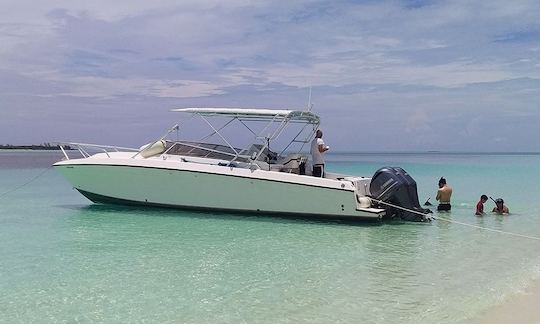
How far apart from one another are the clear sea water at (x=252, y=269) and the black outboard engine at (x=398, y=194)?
0.48 meters

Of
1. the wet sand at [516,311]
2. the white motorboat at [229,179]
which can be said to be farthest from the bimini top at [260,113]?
the wet sand at [516,311]

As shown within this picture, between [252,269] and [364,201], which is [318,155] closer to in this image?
[364,201]

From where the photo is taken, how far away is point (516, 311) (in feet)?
18.2

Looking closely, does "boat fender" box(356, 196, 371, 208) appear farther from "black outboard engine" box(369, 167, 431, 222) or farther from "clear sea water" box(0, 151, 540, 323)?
"clear sea water" box(0, 151, 540, 323)

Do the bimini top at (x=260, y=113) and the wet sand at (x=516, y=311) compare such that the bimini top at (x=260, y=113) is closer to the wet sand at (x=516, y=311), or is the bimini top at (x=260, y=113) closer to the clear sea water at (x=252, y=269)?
the clear sea water at (x=252, y=269)

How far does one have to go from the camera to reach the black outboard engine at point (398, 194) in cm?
1195

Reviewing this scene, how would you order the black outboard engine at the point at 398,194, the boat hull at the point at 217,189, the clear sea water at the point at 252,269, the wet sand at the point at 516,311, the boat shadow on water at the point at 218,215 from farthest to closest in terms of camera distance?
1. the black outboard engine at the point at 398,194
2. the boat shadow on water at the point at 218,215
3. the boat hull at the point at 217,189
4. the clear sea water at the point at 252,269
5. the wet sand at the point at 516,311

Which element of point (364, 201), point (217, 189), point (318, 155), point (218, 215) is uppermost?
point (318, 155)

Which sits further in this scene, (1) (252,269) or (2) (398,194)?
(2) (398,194)

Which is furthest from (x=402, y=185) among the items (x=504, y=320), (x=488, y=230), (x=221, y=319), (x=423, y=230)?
(x=221, y=319)

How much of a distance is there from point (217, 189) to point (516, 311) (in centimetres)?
774

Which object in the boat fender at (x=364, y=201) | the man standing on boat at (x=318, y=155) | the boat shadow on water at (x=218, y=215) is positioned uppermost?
the man standing on boat at (x=318, y=155)

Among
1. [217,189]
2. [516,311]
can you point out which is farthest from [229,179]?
[516,311]

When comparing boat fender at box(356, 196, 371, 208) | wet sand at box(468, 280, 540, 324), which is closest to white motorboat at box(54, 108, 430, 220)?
boat fender at box(356, 196, 371, 208)
